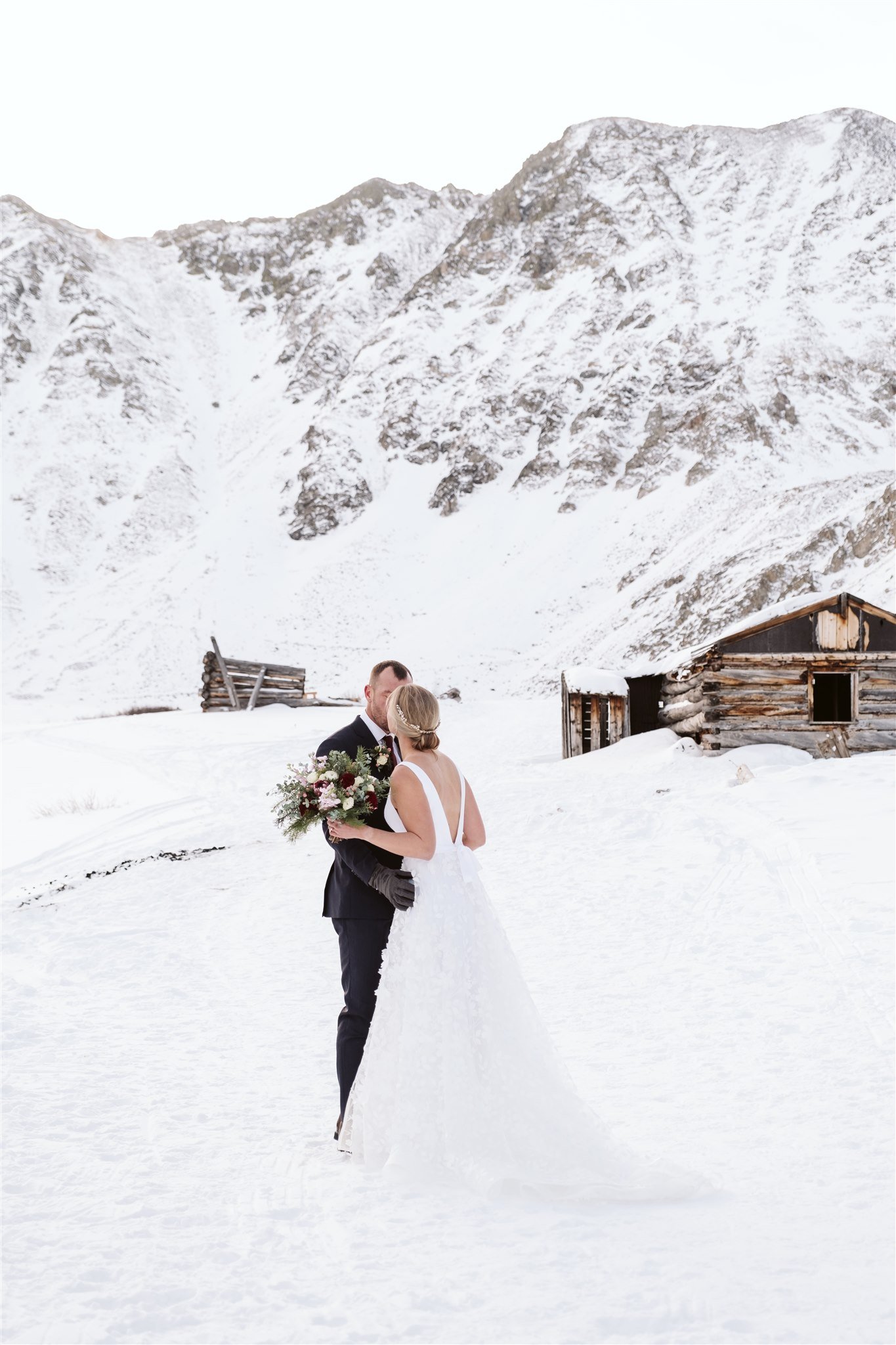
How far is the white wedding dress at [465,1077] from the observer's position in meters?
3.70

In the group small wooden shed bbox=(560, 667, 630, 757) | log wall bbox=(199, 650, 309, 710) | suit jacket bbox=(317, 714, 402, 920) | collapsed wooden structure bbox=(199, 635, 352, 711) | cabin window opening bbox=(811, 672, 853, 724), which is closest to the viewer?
suit jacket bbox=(317, 714, 402, 920)

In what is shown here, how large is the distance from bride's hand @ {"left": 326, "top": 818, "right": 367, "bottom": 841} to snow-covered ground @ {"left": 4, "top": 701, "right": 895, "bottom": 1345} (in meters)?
1.40

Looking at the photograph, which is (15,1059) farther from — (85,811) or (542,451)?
(542,451)

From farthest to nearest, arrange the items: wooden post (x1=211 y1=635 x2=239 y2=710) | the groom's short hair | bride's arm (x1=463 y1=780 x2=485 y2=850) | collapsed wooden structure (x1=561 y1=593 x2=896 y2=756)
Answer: wooden post (x1=211 y1=635 x2=239 y2=710), collapsed wooden structure (x1=561 y1=593 x2=896 y2=756), the groom's short hair, bride's arm (x1=463 y1=780 x2=485 y2=850)

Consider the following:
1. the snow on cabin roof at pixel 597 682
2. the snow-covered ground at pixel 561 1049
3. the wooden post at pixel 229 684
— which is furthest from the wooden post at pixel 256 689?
the snow-covered ground at pixel 561 1049

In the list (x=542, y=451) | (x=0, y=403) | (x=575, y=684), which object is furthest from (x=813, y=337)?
(x=0, y=403)

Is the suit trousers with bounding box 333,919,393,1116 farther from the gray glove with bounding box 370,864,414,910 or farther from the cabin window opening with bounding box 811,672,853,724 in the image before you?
the cabin window opening with bounding box 811,672,853,724

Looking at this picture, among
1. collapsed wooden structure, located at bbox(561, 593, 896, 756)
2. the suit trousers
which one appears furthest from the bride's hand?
collapsed wooden structure, located at bbox(561, 593, 896, 756)

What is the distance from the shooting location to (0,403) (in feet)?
245

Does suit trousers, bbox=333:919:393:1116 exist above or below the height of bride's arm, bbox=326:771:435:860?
below

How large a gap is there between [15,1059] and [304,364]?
255 feet

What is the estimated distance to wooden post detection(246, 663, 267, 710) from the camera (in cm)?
2906

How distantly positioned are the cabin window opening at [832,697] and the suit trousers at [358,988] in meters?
14.6

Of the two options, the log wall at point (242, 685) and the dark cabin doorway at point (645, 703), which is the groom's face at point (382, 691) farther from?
the log wall at point (242, 685)
